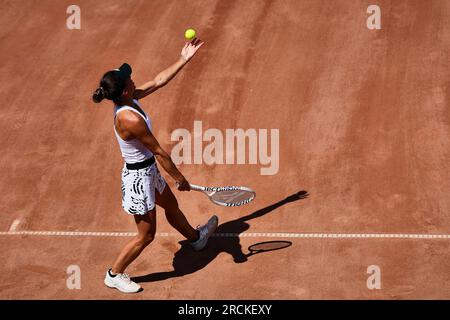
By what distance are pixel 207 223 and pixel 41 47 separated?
251 inches

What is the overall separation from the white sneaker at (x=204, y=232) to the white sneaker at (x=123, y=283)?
3.45 feet

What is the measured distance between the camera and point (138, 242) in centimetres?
901

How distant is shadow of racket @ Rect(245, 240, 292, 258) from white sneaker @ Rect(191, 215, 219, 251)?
0.55 metres

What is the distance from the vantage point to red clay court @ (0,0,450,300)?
9.43m

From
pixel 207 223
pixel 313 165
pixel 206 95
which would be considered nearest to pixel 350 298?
pixel 207 223

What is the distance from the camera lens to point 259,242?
9.95 metres

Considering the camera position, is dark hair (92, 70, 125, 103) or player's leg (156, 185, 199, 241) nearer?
dark hair (92, 70, 125, 103)

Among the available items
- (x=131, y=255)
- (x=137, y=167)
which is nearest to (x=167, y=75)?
(x=137, y=167)
